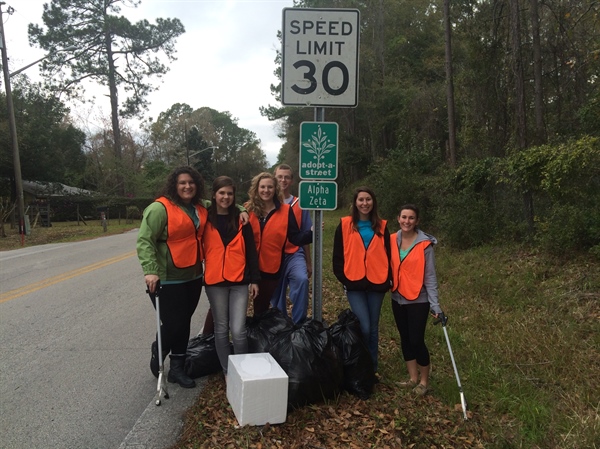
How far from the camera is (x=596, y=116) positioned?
9.34m

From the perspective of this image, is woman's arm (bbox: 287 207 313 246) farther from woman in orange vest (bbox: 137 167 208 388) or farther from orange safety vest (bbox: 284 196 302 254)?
woman in orange vest (bbox: 137 167 208 388)

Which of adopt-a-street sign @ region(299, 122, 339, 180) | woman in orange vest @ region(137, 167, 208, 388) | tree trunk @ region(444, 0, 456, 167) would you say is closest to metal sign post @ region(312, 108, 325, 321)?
adopt-a-street sign @ region(299, 122, 339, 180)

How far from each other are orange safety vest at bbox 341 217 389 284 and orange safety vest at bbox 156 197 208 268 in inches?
53.0

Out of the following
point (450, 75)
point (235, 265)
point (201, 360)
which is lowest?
point (201, 360)

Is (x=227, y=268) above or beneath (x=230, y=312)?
above

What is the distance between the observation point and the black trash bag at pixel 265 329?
3.95 m

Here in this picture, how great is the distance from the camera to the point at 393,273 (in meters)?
4.02

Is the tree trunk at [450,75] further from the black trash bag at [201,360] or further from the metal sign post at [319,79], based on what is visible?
the black trash bag at [201,360]

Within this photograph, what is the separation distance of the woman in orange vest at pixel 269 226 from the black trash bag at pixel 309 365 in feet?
3.14

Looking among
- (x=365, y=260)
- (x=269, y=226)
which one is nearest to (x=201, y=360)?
(x=269, y=226)

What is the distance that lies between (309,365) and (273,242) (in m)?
1.38

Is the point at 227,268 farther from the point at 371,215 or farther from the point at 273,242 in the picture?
the point at 371,215

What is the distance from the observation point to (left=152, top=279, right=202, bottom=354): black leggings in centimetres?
404

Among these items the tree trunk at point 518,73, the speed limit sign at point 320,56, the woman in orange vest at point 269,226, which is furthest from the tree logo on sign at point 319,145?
the tree trunk at point 518,73
